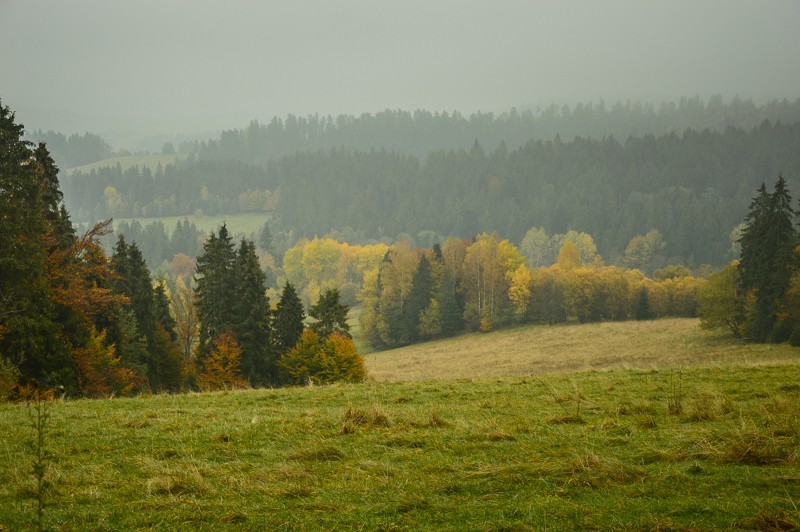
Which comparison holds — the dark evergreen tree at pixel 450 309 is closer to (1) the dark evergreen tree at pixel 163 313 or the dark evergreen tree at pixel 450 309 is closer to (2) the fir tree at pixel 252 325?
(1) the dark evergreen tree at pixel 163 313

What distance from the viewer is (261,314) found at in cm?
4928

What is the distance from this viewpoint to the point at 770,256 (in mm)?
59719

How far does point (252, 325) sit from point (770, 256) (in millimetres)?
47199

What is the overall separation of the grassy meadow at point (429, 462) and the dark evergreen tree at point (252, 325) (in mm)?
30721

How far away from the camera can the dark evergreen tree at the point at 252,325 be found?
1906 inches

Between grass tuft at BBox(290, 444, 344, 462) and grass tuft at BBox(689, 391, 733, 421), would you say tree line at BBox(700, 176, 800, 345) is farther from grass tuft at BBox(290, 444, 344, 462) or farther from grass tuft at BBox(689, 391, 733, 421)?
grass tuft at BBox(290, 444, 344, 462)

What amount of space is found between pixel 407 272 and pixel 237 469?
103m

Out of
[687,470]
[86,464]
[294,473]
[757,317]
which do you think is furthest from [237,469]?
[757,317]

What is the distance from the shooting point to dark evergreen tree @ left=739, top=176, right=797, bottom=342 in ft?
192

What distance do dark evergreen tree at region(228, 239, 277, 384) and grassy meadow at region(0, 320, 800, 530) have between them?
101 ft

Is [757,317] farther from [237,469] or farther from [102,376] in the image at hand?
[237,469]

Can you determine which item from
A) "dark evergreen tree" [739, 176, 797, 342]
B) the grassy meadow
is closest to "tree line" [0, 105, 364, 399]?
Result: the grassy meadow

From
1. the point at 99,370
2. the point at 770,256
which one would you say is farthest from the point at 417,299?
the point at 99,370

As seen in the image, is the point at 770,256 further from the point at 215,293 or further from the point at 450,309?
the point at 450,309
